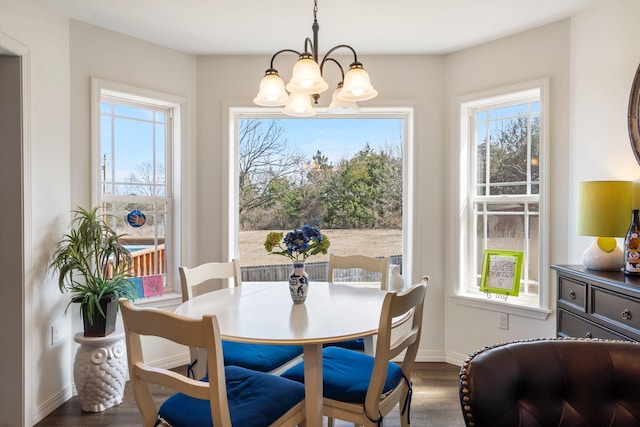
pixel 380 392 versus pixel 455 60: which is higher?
pixel 455 60

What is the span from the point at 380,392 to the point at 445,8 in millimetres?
2243

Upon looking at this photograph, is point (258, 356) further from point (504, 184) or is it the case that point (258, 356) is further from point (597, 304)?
point (504, 184)

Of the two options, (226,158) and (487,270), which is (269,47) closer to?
(226,158)

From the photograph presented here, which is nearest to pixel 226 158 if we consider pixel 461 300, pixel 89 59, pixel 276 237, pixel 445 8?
pixel 89 59

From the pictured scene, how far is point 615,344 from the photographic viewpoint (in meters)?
1.07

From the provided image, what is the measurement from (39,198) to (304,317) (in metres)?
1.79

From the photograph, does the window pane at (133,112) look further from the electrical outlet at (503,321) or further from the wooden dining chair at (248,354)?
the electrical outlet at (503,321)

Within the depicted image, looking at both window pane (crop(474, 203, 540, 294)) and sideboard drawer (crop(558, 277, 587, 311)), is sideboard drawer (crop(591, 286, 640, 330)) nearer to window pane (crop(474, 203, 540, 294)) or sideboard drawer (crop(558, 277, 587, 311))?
sideboard drawer (crop(558, 277, 587, 311))

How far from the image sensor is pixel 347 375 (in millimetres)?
1754

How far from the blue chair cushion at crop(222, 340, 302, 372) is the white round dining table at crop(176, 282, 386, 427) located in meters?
0.25

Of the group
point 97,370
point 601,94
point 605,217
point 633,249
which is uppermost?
point 601,94

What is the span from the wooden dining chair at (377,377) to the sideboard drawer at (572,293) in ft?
2.75

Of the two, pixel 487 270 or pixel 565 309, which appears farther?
pixel 487 270

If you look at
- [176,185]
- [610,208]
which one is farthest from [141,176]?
[610,208]
